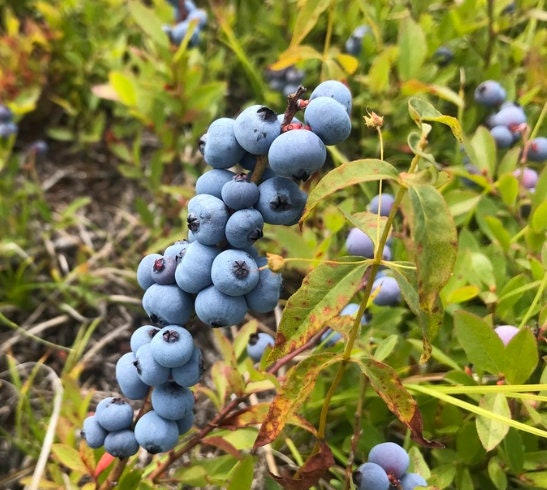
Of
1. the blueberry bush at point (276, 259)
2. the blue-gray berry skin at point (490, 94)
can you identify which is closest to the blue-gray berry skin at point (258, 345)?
the blueberry bush at point (276, 259)

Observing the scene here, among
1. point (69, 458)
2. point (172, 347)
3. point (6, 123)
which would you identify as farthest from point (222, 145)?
point (6, 123)

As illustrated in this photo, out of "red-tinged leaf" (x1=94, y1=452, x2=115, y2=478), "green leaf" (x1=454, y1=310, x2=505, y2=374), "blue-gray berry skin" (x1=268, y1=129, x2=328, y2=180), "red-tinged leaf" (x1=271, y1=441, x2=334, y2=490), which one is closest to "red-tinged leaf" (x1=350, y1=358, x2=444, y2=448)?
"red-tinged leaf" (x1=271, y1=441, x2=334, y2=490)

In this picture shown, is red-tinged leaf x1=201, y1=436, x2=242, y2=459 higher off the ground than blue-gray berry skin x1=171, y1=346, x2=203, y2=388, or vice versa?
blue-gray berry skin x1=171, y1=346, x2=203, y2=388

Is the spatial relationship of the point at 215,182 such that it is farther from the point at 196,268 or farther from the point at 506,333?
the point at 506,333

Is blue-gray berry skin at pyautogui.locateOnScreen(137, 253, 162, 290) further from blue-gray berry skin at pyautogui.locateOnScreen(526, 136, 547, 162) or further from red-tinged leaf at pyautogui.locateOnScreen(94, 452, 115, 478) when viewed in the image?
blue-gray berry skin at pyautogui.locateOnScreen(526, 136, 547, 162)

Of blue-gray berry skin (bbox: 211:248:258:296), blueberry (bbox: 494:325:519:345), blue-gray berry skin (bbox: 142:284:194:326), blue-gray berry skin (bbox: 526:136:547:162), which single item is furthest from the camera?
blue-gray berry skin (bbox: 526:136:547:162)
